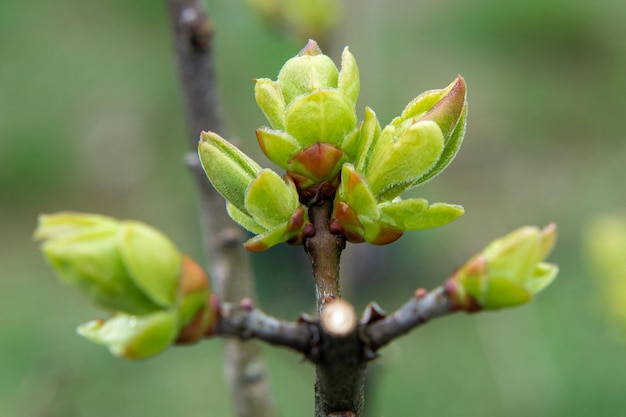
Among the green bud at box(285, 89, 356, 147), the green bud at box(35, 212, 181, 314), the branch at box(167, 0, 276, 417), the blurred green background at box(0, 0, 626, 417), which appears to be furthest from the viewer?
the blurred green background at box(0, 0, 626, 417)

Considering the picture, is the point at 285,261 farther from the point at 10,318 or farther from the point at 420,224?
the point at 420,224

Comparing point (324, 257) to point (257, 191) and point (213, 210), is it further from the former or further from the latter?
point (213, 210)

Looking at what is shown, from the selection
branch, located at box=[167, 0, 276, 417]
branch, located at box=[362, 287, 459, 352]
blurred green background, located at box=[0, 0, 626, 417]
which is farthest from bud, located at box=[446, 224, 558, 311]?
blurred green background, located at box=[0, 0, 626, 417]

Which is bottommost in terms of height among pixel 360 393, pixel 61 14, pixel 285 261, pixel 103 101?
pixel 360 393

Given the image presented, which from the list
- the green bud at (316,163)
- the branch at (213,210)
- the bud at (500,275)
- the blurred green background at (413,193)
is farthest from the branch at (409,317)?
the blurred green background at (413,193)

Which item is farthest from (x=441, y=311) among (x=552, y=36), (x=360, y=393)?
(x=552, y=36)

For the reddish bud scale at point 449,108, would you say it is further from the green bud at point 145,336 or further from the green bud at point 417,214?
the green bud at point 145,336

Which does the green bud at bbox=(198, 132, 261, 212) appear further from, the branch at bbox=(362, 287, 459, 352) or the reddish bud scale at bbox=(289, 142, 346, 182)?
the branch at bbox=(362, 287, 459, 352)
